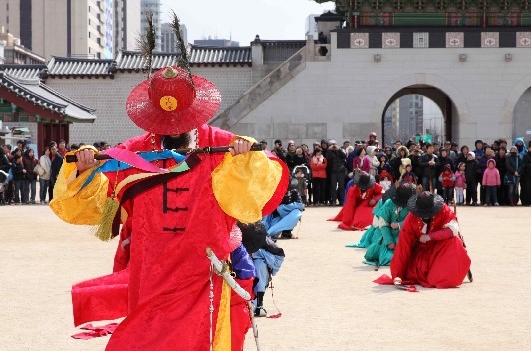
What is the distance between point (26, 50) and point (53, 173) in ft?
183

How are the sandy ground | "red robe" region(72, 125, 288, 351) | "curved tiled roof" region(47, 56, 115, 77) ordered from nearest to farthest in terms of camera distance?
"red robe" region(72, 125, 288, 351)
the sandy ground
"curved tiled roof" region(47, 56, 115, 77)

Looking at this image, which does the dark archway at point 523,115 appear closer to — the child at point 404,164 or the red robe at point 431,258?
the child at point 404,164

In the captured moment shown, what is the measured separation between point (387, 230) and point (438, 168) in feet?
35.3

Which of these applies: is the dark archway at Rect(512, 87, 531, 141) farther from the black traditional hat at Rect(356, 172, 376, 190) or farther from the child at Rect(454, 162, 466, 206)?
the black traditional hat at Rect(356, 172, 376, 190)

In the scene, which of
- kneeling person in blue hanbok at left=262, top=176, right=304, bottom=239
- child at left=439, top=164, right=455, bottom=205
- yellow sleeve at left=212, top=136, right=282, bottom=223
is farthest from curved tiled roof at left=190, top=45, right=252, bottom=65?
yellow sleeve at left=212, top=136, right=282, bottom=223

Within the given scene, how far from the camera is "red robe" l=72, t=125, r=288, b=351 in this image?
4633mm

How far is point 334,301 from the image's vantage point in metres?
8.46

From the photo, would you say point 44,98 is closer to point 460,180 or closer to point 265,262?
point 460,180

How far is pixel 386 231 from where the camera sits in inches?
427

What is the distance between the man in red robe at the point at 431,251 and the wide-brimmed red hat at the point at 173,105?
4675 mm

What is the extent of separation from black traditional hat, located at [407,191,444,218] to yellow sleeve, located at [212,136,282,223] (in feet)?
15.2

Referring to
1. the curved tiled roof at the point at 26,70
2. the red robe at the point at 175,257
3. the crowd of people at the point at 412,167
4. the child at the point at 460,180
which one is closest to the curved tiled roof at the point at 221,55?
the curved tiled roof at the point at 26,70

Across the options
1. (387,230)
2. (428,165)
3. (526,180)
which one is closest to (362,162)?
(428,165)

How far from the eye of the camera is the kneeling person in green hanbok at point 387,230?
35.1 feet
